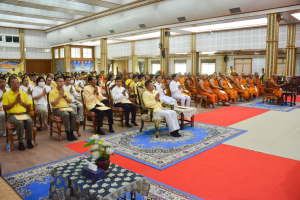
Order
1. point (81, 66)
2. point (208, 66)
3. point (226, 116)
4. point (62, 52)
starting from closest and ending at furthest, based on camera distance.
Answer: point (226, 116) < point (208, 66) < point (81, 66) < point (62, 52)

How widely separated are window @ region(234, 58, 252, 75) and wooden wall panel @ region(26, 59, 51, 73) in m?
16.6

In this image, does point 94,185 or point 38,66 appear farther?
point 38,66

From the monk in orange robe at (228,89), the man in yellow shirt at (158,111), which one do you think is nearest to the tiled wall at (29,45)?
the monk in orange robe at (228,89)

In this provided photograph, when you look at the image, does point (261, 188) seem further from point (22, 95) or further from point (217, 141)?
point (22, 95)

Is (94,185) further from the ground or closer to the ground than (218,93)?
closer to the ground

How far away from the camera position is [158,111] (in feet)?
17.2

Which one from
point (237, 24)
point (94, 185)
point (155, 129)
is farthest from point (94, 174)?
point (237, 24)

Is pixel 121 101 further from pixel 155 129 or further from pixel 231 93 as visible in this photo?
pixel 231 93

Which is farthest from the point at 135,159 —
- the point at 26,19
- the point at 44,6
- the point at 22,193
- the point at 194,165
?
the point at 26,19

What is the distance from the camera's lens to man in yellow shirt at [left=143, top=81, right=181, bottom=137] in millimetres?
5047

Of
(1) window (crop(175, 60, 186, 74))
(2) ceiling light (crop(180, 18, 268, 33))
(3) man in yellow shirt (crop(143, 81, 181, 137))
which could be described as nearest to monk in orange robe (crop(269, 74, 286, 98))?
(2) ceiling light (crop(180, 18, 268, 33))

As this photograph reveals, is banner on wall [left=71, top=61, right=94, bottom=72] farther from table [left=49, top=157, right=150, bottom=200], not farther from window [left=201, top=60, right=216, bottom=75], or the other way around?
table [left=49, top=157, right=150, bottom=200]

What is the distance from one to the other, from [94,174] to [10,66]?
21.0 m

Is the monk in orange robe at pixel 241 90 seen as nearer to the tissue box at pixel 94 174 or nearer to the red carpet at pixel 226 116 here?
the red carpet at pixel 226 116
